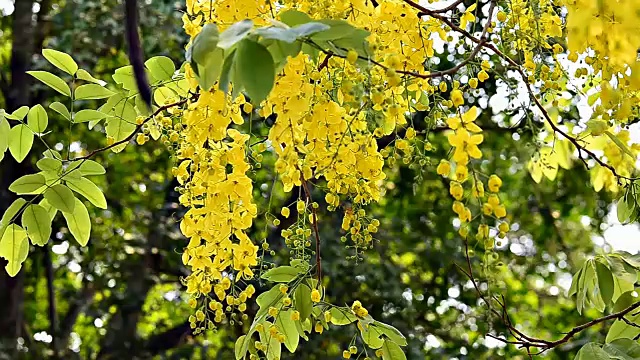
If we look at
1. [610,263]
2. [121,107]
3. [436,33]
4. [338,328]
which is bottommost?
[338,328]

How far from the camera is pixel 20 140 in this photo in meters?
1.07

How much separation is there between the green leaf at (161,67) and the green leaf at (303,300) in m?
0.37

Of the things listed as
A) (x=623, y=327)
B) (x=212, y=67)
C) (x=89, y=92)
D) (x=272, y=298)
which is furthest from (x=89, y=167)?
(x=623, y=327)

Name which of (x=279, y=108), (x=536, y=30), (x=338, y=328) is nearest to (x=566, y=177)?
(x=338, y=328)

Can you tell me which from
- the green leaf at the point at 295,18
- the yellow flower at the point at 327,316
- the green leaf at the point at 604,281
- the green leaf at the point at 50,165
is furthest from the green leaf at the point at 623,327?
the green leaf at the point at 50,165

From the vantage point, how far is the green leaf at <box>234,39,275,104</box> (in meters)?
0.59

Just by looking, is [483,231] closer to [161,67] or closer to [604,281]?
[604,281]

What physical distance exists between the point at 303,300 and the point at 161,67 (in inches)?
15.3

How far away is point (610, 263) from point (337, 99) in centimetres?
44

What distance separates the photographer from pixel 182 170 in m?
0.92

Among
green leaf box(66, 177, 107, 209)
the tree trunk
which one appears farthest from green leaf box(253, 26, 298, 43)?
the tree trunk

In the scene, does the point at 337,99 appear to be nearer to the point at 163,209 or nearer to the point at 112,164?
the point at 163,209

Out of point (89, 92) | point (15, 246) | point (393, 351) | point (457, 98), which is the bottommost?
point (15, 246)

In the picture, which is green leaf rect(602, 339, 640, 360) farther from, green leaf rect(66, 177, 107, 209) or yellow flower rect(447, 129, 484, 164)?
green leaf rect(66, 177, 107, 209)
